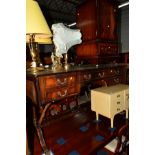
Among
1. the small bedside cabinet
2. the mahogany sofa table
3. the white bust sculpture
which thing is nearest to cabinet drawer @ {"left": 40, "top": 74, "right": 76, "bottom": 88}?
the mahogany sofa table

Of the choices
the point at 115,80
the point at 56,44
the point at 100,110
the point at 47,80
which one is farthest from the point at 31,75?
the point at 115,80

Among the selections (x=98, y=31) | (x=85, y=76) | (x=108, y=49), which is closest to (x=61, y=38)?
(x=85, y=76)

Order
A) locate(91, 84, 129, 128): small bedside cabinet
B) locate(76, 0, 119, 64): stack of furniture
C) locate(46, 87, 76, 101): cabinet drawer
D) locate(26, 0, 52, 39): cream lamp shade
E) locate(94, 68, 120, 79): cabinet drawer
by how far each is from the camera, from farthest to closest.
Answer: locate(76, 0, 119, 64): stack of furniture, locate(94, 68, 120, 79): cabinet drawer, locate(91, 84, 129, 128): small bedside cabinet, locate(46, 87, 76, 101): cabinet drawer, locate(26, 0, 52, 39): cream lamp shade

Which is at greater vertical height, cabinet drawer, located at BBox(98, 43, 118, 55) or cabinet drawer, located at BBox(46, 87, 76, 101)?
cabinet drawer, located at BBox(98, 43, 118, 55)

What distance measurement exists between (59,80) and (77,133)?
0.66 metres

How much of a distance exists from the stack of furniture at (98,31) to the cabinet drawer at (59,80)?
101 cm

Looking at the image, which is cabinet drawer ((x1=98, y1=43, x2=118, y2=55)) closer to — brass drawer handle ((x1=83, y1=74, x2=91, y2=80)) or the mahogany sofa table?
the mahogany sofa table

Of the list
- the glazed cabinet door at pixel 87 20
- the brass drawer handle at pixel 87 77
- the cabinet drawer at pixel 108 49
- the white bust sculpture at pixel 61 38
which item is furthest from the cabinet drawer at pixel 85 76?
the glazed cabinet door at pixel 87 20

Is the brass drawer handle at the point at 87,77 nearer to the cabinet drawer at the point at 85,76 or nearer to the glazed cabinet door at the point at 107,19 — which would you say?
the cabinet drawer at the point at 85,76

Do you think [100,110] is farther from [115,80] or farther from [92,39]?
[92,39]

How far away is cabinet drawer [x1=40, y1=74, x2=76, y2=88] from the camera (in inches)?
56.7

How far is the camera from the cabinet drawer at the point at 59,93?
4.84 ft

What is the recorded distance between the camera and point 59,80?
1.54 meters
